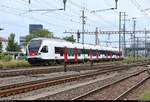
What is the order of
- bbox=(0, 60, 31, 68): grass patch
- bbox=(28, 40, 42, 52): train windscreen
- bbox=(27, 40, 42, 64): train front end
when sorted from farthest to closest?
bbox=(28, 40, 42, 52): train windscreen, bbox=(27, 40, 42, 64): train front end, bbox=(0, 60, 31, 68): grass patch

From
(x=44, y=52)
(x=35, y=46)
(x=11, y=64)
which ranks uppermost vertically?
(x=35, y=46)

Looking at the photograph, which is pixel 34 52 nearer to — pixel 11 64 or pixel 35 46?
pixel 35 46

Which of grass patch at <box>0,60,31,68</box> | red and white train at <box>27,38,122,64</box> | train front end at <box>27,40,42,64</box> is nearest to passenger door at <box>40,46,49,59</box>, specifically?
red and white train at <box>27,38,122,64</box>

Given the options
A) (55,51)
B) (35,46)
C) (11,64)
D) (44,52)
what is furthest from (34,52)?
(55,51)

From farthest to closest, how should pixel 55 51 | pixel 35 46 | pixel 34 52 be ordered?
pixel 55 51
pixel 35 46
pixel 34 52

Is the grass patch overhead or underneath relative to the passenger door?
underneath

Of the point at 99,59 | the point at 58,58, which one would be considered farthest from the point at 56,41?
the point at 99,59

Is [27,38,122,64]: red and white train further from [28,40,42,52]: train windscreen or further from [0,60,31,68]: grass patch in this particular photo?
[0,60,31,68]: grass patch

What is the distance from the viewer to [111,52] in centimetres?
8262

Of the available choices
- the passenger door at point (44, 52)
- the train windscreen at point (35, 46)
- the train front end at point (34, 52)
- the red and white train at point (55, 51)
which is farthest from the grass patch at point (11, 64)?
the passenger door at point (44, 52)

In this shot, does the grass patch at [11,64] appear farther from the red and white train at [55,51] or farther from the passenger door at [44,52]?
the passenger door at [44,52]

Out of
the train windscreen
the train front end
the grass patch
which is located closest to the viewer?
the grass patch

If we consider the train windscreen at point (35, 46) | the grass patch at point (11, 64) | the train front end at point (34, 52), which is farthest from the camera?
the train windscreen at point (35, 46)

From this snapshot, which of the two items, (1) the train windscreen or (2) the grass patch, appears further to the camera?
(1) the train windscreen
